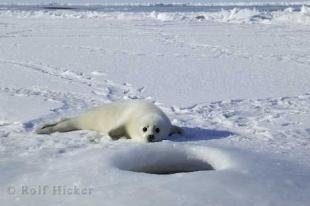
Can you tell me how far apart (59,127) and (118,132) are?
445mm

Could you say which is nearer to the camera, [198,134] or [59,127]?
[198,134]

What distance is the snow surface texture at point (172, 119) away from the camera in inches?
84.0

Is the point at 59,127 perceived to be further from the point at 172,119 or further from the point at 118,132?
the point at 172,119

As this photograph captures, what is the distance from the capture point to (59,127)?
3.57m

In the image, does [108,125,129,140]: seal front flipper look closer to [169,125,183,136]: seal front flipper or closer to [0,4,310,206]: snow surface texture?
[0,4,310,206]: snow surface texture

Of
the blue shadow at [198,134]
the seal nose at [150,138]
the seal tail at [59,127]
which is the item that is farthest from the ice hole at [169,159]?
the seal tail at [59,127]

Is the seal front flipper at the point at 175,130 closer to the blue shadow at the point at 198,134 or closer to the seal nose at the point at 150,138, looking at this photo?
the blue shadow at the point at 198,134

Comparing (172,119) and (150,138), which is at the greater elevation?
(150,138)

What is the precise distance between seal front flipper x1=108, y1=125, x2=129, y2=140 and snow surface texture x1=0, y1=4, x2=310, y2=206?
0.08 meters

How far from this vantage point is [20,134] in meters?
3.40

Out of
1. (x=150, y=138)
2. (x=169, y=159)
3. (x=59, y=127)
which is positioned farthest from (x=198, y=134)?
(x=59, y=127)

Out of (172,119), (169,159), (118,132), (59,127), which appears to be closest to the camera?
(169,159)

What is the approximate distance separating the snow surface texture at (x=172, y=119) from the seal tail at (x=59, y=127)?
0.10m

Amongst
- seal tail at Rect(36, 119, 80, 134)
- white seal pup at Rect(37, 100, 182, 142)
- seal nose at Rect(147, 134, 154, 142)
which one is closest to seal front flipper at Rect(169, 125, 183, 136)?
white seal pup at Rect(37, 100, 182, 142)
